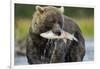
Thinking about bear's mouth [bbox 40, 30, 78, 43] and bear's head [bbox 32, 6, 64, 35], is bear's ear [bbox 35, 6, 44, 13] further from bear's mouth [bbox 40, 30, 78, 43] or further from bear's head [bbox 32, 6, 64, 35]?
bear's mouth [bbox 40, 30, 78, 43]

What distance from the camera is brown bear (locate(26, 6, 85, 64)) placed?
2.06 m

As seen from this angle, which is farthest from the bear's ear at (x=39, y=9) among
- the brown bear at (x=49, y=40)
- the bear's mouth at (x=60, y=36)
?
the bear's mouth at (x=60, y=36)

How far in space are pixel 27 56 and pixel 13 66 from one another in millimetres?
182

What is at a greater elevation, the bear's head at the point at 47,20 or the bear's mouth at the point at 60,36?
A: the bear's head at the point at 47,20

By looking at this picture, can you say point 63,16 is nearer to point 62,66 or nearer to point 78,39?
point 78,39

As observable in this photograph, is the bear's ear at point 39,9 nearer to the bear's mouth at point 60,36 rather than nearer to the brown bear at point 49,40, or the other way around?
the brown bear at point 49,40

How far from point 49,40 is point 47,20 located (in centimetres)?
23

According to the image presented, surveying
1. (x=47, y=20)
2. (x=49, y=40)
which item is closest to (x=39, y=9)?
(x=47, y=20)

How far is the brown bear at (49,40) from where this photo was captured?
206cm

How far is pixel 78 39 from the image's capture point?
2227mm

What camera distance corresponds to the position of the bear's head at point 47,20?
2.07m

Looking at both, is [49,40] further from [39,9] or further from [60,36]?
[39,9]
